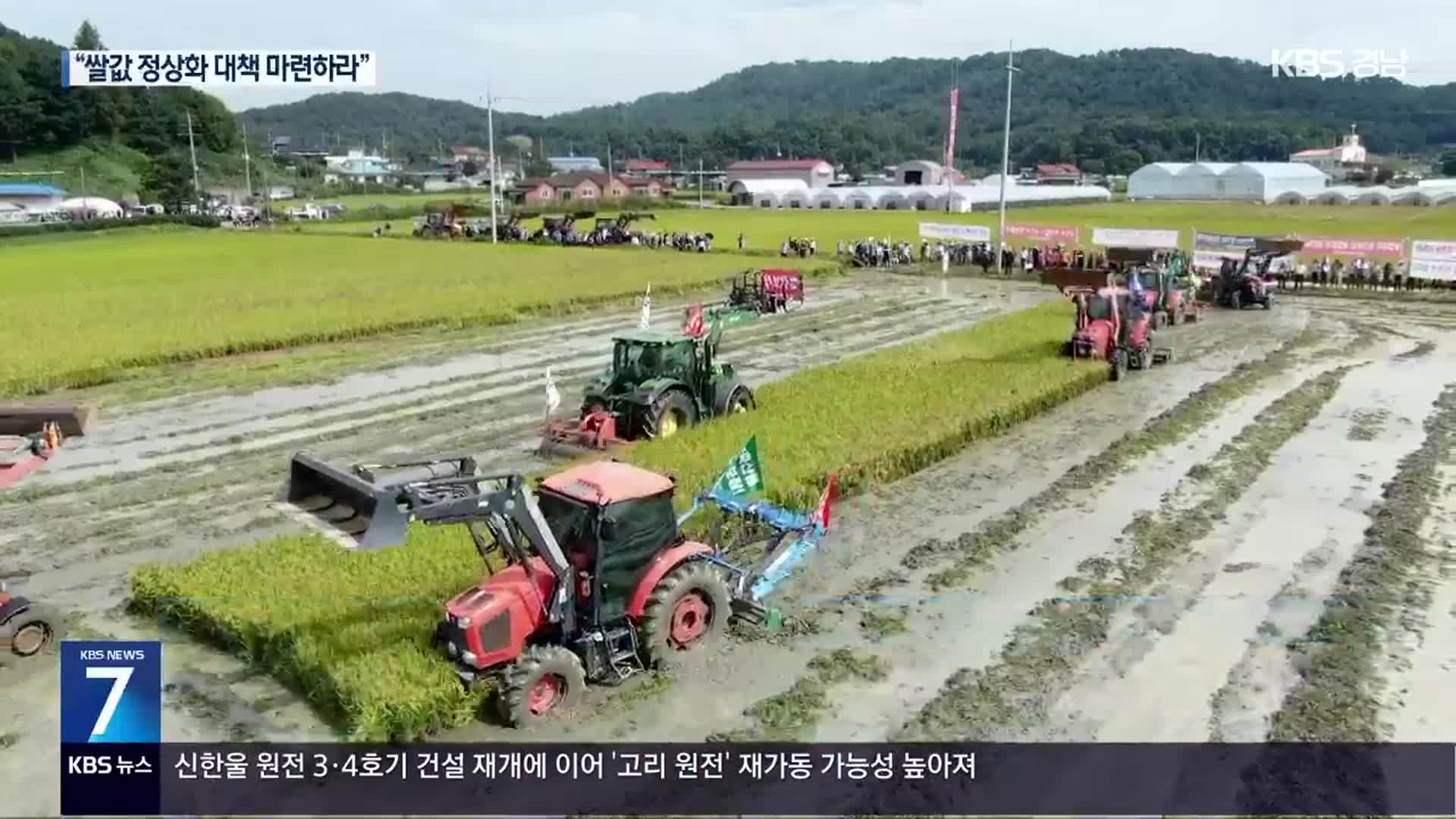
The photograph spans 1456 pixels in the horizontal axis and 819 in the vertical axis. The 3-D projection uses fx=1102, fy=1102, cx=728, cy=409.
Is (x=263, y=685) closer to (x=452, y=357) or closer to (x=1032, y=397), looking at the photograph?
(x=1032, y=397)

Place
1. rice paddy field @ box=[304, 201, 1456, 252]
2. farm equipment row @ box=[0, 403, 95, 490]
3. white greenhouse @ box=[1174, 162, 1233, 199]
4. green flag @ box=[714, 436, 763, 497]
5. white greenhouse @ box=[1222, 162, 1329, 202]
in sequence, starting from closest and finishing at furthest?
farm equipment row @ box=[0, 403, 95, 490] → green flag @ box=[714, 436, 763, 497] → rice paddy field @ box=[304, 201, 1456, 252] → white greenhouse @ box=[1222, 162, 1329, 202] → white greenhouse @ box=[1174, 162, 1233, 199]

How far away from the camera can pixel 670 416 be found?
15.2 metres

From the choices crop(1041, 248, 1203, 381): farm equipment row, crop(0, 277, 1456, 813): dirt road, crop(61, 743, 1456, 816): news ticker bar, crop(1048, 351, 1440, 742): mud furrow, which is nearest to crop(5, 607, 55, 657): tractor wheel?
crop(0, 277, 1456, 813): dirt road

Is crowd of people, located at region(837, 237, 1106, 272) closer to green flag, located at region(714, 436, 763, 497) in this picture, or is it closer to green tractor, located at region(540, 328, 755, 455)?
green tractor, located at region(540, 328, 755, 455)

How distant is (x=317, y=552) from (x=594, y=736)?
13.7 ft

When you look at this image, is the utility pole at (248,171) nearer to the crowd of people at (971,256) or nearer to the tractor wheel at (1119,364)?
the crowd of people at (971,256)

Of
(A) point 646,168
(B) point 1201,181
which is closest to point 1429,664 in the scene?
(B) point 1201,181

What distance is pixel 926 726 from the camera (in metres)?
7.84

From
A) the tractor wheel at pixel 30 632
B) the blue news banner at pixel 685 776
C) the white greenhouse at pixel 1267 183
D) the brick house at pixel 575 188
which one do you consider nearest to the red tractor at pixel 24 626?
the tractor wheel at pixel 30 632

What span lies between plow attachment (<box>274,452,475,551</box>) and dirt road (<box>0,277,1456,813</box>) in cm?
186

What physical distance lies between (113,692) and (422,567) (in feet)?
10.7

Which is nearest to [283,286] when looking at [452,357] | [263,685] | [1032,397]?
[452,357]

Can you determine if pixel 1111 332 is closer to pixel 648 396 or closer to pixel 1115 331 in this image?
pixel 1115 331

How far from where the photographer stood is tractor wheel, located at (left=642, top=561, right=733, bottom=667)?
815 cm
